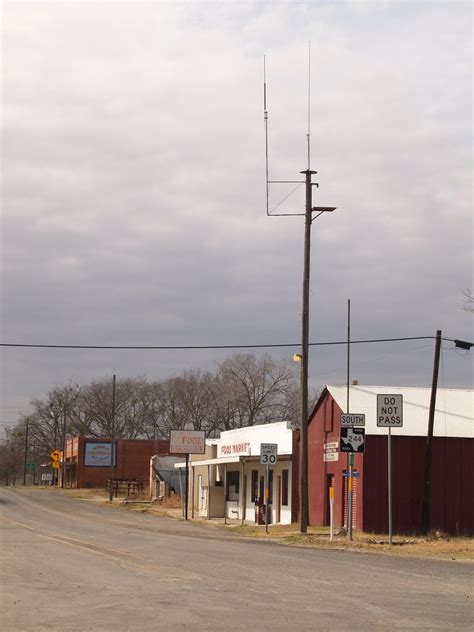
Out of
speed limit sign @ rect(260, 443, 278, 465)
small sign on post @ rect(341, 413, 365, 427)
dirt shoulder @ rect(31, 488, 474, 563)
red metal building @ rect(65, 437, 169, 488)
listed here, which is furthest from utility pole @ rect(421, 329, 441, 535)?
red metal building @ rect(65, 437, 169, 488)

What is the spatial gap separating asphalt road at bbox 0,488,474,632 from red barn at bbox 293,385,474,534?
8301 mm

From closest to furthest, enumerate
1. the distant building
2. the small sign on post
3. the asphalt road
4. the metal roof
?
the asphalt road
the small sign on post
the metal roof
the distant building

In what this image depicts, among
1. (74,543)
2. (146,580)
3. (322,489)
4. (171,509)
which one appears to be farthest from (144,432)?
(146,580)

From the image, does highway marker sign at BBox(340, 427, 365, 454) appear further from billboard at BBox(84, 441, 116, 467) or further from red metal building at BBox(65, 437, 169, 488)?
billboard at BBox(84, 441, 116, 467)

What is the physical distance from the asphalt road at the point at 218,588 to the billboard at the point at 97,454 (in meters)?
64.3

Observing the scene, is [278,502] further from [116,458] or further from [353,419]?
[116,458]

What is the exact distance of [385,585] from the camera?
1562cm

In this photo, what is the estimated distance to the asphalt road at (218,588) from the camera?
1128cm

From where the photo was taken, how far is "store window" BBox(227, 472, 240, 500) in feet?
158

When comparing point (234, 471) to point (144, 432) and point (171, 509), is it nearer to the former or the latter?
point (171, 509)

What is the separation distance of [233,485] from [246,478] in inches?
95.5

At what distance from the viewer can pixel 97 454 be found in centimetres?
9044

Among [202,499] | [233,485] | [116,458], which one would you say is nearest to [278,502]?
[233,485]

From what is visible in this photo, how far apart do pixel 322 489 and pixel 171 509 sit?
19491 millimetres
